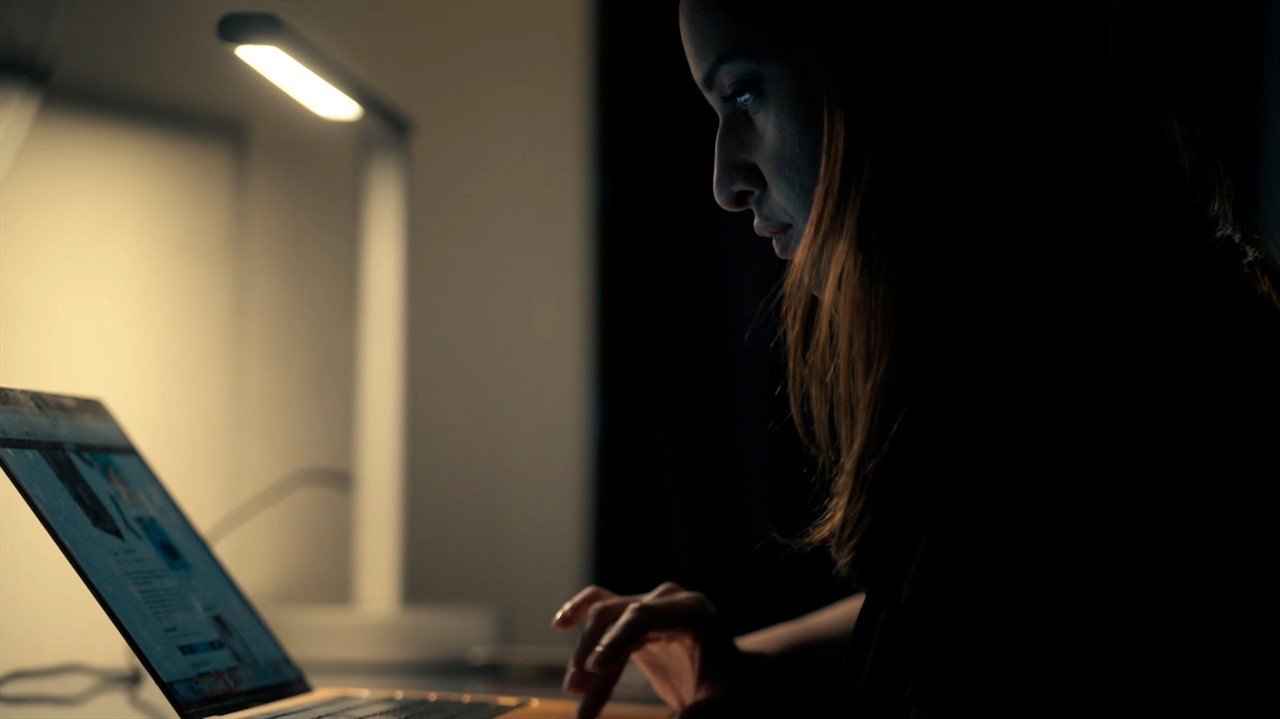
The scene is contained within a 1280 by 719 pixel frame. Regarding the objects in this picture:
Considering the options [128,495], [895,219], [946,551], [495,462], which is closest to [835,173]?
[895,219]

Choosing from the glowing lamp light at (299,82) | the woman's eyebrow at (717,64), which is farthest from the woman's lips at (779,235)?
the glowing lamp light at (299,82)

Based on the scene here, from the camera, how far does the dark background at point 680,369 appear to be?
5.74 feet

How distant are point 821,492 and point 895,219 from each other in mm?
1094

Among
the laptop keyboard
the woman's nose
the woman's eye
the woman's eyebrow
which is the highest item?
the woman's eyebrow

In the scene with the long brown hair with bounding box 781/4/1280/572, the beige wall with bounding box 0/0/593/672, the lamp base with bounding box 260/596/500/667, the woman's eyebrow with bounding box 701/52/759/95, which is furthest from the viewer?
the lamp base with bounding box 260/596/500/667

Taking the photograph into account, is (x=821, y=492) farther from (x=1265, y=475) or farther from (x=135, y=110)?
(x=1265, y=475)

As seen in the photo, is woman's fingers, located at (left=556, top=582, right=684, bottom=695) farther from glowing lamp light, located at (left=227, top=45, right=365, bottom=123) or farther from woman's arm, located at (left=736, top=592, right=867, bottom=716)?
glowing lamp light, located at (left=227, top=45, right=365, bottom=123)

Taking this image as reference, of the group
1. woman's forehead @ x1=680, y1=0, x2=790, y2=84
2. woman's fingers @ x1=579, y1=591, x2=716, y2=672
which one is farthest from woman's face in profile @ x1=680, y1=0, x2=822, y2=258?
woman's fingers @ x1=579, y1=591, x2=716, y2=672

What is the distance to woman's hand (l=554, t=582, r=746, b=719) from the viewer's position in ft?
2.45

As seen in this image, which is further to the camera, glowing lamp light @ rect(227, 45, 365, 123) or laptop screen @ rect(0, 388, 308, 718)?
glowing lamp light @ rect(227, 45, 365, 123)

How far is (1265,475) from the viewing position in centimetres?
52

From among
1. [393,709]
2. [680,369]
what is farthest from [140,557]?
[680,369]

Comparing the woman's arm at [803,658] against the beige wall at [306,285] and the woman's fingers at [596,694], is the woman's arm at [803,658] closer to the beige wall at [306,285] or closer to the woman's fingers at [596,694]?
the woman's fingers at [596,694]

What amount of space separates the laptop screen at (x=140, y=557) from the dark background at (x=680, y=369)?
97 centimetres
